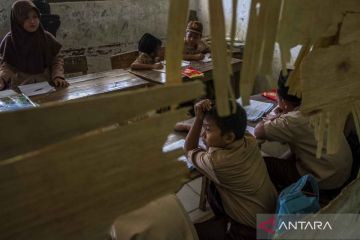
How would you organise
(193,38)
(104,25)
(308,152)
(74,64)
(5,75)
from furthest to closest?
(104,25) → (193,38) → (74,64) → (5,75) → (308,152)

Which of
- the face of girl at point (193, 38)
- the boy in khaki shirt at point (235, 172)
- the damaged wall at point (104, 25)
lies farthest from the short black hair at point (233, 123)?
the damaged wall at point (104, 25)

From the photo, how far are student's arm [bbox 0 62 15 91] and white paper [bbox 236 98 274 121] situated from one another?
2.23 meters

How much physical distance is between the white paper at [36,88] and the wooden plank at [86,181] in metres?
2.65

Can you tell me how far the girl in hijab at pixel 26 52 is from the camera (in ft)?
9.48

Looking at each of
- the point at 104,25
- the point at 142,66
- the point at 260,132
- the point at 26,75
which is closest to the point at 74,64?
the point at 26,75

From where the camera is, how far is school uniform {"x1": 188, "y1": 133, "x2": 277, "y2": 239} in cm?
165

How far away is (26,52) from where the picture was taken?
119 inches

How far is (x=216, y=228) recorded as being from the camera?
6.11 ft

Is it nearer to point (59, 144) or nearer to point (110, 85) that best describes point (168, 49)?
point (59, 144)

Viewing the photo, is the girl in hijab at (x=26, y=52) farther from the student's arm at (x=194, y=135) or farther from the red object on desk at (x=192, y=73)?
the student's arm at (x=194, y=135)

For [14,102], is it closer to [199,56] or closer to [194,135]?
[194,135]

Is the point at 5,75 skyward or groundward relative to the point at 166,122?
groundward

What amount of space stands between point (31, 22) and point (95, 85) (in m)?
0.80

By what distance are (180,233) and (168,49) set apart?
107cm
